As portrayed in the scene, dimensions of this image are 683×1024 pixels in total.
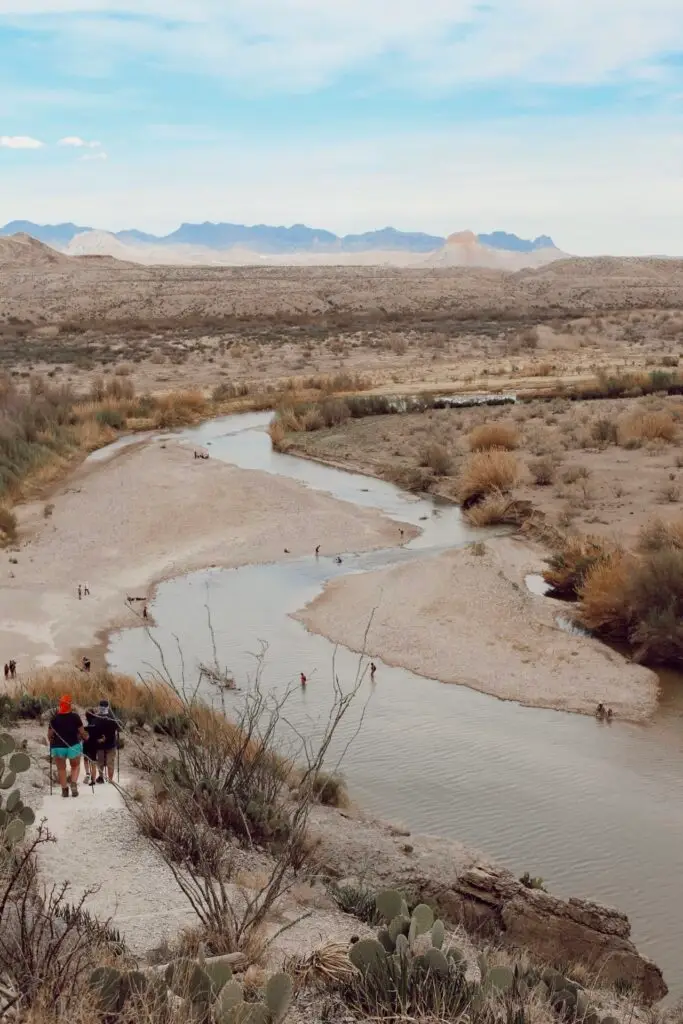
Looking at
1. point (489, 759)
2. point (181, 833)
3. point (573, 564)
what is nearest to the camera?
point (181, 833)

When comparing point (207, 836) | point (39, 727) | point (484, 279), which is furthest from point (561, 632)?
point (484, 279)

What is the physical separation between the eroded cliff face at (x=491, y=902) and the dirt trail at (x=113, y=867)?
152 centimetres

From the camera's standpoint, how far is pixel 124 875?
770cm

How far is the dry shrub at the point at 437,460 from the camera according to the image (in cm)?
2761

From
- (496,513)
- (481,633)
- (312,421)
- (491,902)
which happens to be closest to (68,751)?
(491,902)

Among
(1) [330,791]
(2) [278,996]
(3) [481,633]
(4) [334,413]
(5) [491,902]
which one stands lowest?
(3) [481,633]

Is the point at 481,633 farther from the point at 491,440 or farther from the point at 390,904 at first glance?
the point at 491,440

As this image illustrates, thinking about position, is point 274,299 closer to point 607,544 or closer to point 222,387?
point 222,387

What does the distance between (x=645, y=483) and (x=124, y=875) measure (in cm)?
1921

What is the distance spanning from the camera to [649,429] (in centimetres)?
2938

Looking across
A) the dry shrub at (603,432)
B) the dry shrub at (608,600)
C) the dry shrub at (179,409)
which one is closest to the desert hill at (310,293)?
the dry shrub at (179,409)

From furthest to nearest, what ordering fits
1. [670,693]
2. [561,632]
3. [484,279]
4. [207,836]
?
[484,279] → [561,632] → [670,693] → [207,836]

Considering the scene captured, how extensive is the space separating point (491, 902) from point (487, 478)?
1709cm

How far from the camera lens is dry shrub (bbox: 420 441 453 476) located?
27.6 m
